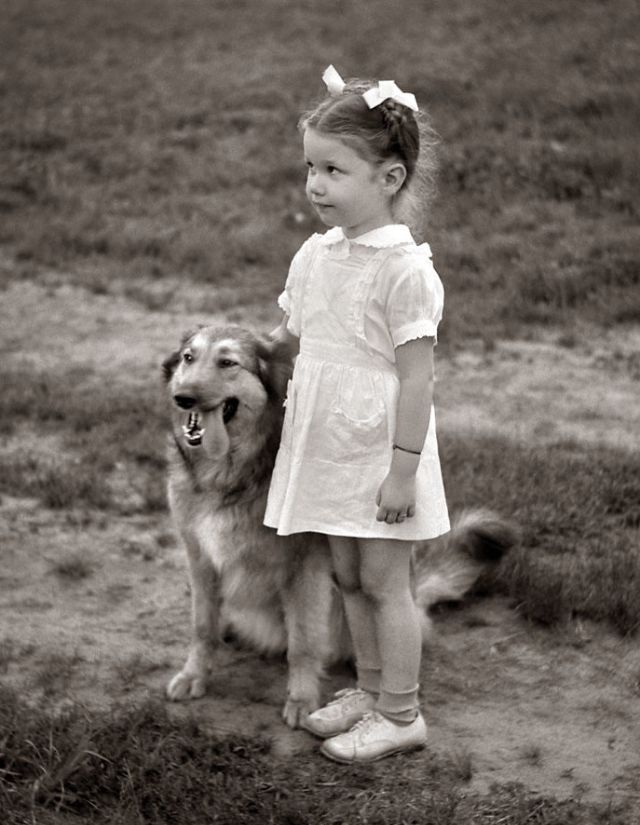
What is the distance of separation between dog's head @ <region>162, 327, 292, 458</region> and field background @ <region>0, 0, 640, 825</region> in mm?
884

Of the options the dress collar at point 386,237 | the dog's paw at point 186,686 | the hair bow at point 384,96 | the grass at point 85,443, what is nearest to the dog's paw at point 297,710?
the dog's paw at point 186,686

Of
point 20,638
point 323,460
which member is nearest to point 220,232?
point 20,638

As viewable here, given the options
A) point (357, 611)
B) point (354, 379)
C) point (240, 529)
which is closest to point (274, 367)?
point (354, 379)

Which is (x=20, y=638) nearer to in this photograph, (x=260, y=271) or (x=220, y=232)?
(x=260, y=271)

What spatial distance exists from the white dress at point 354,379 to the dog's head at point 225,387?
0.19 meters

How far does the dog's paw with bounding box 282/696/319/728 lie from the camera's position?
139 inches

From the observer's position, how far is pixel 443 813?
2.98 meters

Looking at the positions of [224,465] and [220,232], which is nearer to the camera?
[224,465]

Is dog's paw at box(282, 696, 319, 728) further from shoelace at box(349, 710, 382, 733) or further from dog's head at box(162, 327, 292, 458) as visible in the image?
dog's head at box(162, 327, 292, 458)

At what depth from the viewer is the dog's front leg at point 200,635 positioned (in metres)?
3.65

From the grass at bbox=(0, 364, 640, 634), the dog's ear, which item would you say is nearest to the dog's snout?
the dog's ear

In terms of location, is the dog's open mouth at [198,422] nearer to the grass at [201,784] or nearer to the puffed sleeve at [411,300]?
the puffed sleeve at [411,300]

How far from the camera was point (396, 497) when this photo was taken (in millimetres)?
2996

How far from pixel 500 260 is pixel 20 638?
495cm
